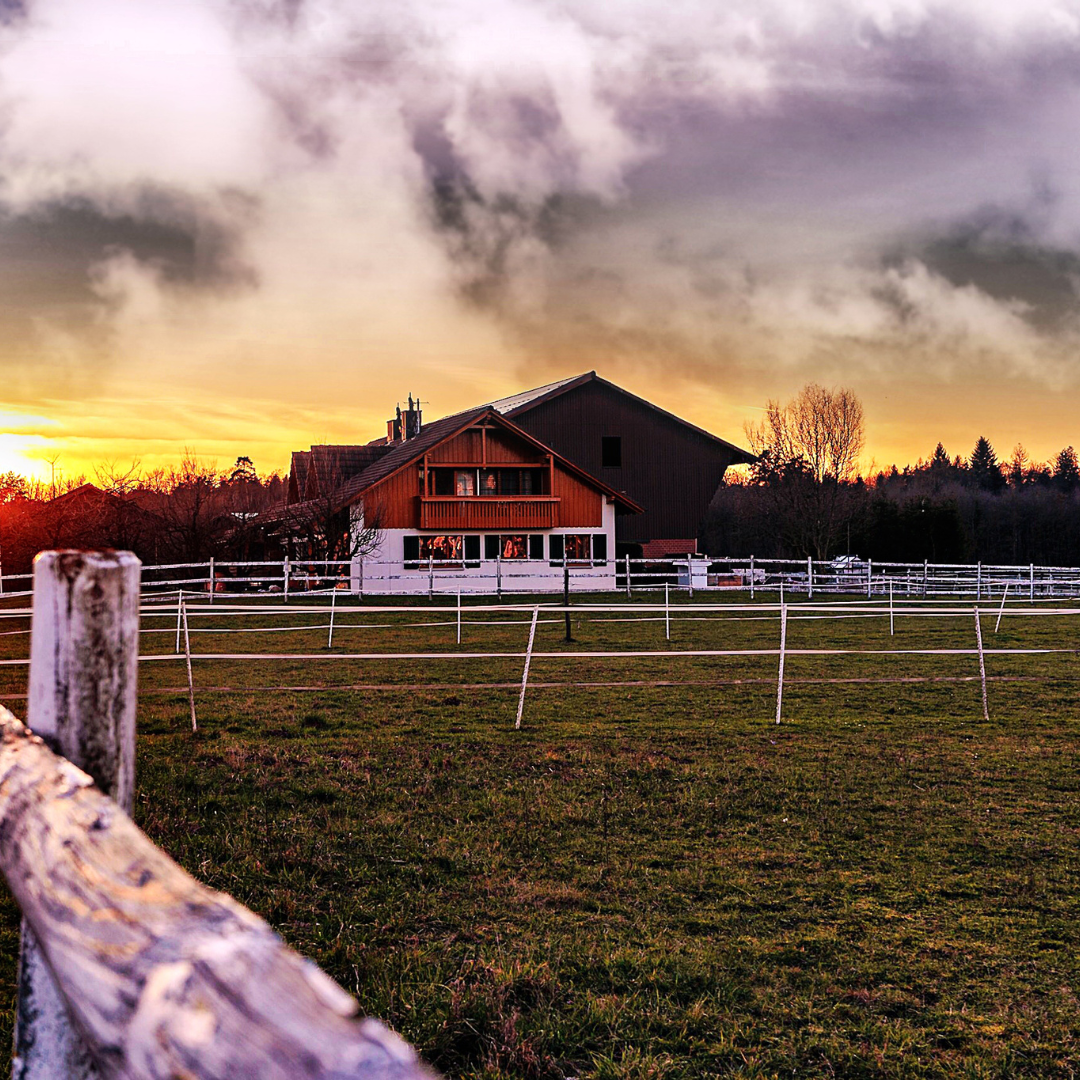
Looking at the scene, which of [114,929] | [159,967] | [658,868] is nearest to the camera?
[159,967]

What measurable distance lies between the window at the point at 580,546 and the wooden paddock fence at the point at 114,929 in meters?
37.9

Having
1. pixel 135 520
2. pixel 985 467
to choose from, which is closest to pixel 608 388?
pixel 135 520

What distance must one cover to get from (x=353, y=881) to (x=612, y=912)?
148 cm

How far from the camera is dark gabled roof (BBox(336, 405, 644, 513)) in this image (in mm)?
37875

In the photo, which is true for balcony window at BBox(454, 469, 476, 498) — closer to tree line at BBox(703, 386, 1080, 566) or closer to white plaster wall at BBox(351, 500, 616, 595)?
white plaster wall at BBox(351, 500, 616, 595)

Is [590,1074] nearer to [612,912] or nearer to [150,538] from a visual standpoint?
[612,912]

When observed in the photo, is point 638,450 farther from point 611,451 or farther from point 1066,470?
point 1066,470

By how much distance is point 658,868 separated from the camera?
5.77m

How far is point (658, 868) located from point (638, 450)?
4330 cm

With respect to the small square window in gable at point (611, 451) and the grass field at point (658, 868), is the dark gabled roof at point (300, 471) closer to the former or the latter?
the small square window in gable at point (611, 451)

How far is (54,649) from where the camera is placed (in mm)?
1650

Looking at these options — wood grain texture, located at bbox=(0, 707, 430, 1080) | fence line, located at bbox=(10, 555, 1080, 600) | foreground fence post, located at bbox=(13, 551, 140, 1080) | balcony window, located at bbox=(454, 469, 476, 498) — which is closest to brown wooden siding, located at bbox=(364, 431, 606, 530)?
balcony window, located at bbox=(454, 469, 476, 498)

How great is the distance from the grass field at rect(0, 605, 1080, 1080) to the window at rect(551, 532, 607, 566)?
1096 inches

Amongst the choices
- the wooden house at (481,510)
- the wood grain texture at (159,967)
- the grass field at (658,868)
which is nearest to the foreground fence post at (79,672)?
the wood grain texture at (159,967)
